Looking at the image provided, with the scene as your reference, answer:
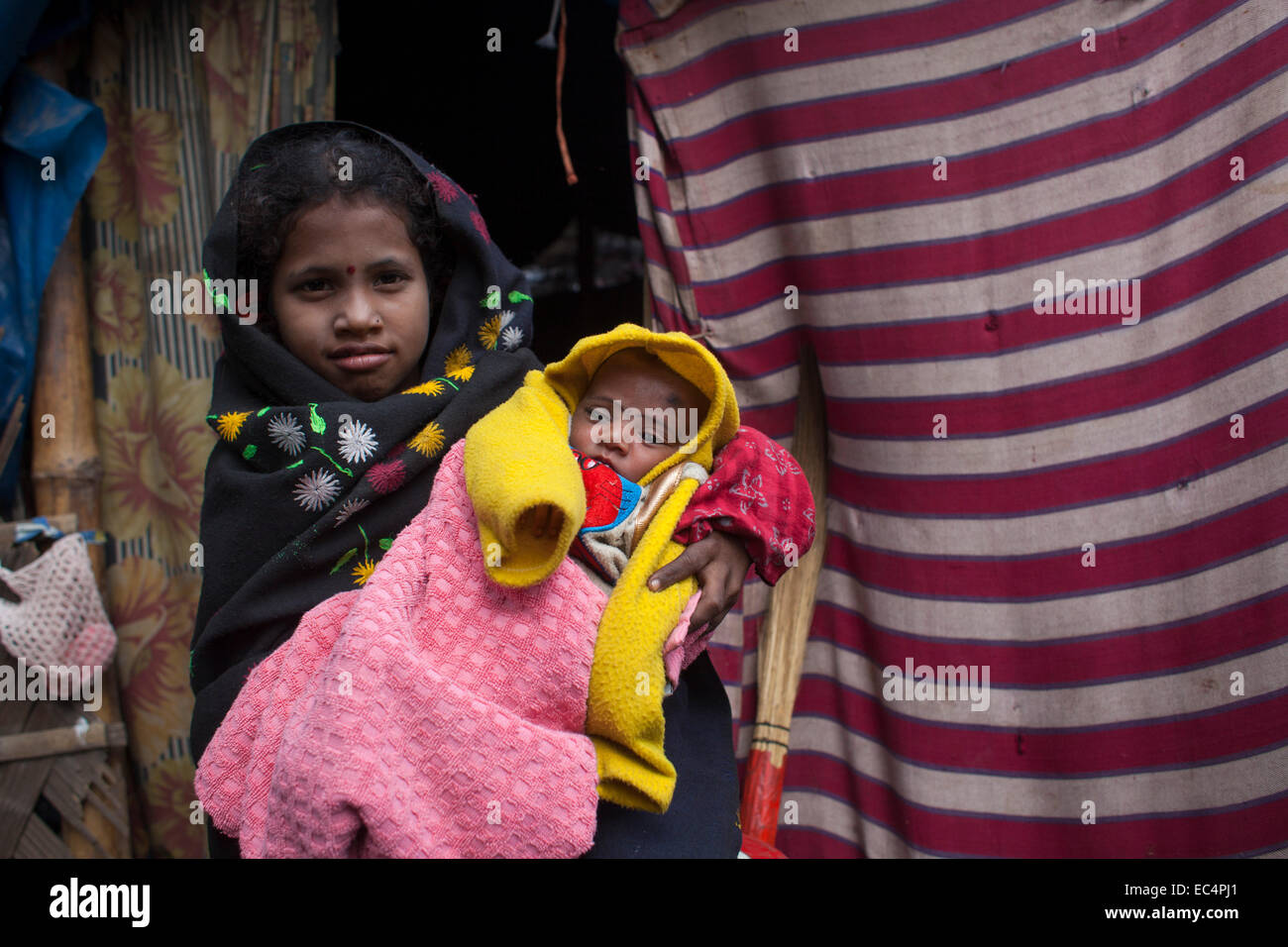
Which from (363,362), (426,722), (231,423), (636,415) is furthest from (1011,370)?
(231,423)

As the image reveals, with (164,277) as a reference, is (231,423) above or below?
below

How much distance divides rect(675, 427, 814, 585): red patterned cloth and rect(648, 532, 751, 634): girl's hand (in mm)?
20

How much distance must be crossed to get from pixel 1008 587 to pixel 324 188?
1623 millimetres

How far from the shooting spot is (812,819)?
2.19m

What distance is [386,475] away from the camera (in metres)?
1.25

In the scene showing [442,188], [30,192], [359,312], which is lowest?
[359,312]

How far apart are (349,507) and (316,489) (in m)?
0.06

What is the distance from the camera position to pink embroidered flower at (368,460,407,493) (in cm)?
124

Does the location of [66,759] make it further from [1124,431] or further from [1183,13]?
[1183,13]

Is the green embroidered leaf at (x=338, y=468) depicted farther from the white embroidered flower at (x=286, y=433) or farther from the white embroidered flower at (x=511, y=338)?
the white embroidered flower at (x=511, y=338)

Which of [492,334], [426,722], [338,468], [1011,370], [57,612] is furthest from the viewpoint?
[57,612]

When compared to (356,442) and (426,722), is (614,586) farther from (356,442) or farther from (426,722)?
(356,442)

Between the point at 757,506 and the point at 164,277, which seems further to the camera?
the point at 164,277

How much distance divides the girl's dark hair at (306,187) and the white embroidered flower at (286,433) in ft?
0.74
